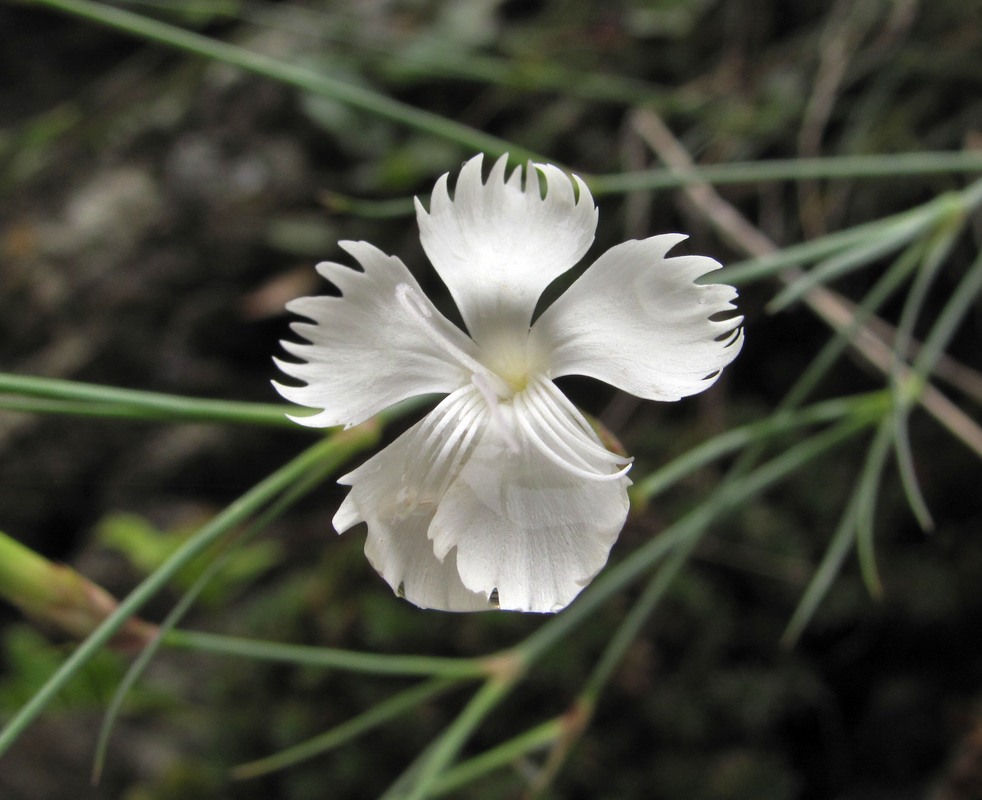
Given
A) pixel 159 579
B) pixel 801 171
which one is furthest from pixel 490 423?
pixel 801 171

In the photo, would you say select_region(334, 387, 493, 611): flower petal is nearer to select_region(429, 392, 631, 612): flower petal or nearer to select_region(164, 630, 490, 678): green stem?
select_region(429, 392, 631, 612): flower petal

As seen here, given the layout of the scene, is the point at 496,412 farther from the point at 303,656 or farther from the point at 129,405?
the point at 303,656

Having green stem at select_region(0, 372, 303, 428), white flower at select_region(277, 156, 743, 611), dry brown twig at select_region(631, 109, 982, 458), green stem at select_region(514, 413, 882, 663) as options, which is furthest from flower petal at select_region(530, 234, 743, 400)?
dry brown twig at select_region(631, 109, 982, 458)

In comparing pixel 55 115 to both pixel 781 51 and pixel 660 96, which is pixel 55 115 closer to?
pixel 660 96

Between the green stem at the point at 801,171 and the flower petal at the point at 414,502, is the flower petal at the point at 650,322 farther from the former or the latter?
the green stem at the point at 801,171

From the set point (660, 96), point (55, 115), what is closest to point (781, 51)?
point (660, 96)
